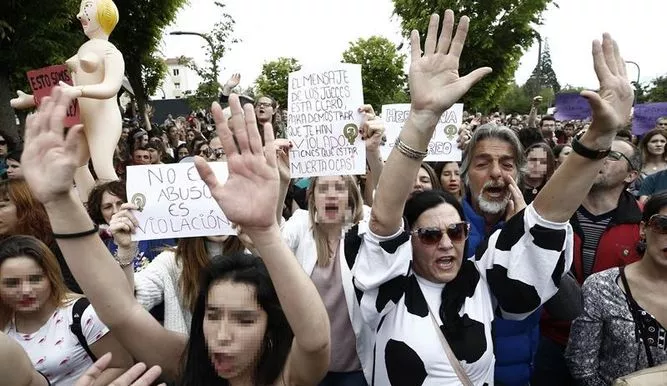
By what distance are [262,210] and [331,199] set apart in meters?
1.60

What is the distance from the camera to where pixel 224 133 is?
5.15 feet

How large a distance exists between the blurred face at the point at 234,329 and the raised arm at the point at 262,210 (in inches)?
7.2

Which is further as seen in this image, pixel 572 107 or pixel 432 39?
pixel 572 107

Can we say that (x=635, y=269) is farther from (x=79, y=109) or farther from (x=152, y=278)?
(x=79, y=109)

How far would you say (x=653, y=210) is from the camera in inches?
93.5

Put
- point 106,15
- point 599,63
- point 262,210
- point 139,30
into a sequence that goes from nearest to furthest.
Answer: point 262,210, point 599,63, point 106,15, point 139,30

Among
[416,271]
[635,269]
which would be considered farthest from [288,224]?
[635,269]

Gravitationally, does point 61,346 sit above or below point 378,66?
below

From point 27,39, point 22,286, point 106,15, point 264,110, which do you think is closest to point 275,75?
point 27,39

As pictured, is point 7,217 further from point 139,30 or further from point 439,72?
point 139,30

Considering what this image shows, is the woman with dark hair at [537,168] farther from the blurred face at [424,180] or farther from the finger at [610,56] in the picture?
the finger at [610,56]

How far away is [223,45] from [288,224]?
14070 mm

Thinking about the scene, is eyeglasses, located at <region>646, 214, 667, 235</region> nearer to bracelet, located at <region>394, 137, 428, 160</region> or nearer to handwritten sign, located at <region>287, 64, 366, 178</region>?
bracelet, located at <region>394, 137, 428, 160</region>

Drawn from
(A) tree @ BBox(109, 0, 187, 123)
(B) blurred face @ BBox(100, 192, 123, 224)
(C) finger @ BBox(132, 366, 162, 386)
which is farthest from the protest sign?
(A) tree @ BBox(109, 0, 187, 123)
